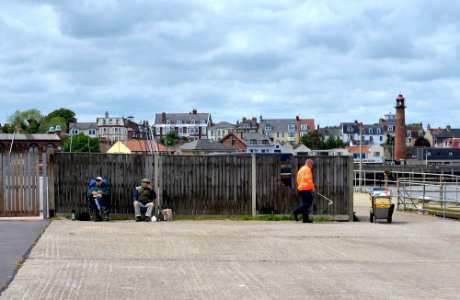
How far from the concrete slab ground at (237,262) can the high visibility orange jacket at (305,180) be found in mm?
1247

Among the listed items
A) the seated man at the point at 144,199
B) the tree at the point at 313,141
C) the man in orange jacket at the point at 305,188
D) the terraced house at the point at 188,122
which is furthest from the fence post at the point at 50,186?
the terraced house at the point at 188,122

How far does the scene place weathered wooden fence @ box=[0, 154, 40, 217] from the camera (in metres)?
18.9

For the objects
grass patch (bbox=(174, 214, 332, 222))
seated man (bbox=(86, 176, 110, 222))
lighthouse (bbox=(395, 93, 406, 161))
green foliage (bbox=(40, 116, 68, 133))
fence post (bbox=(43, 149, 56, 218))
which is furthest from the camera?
green foliage (bbox=(40, 116, 68, 133))

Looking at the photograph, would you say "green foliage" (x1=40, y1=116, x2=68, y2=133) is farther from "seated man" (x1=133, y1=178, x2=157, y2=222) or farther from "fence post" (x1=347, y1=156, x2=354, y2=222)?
"fence post" (x1=347, y1=156, x2=354, y2=222)

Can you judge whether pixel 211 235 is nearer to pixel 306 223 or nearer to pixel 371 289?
pixel 306 223

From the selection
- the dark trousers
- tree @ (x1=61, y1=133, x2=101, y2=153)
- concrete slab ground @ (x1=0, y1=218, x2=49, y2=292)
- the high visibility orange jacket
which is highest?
tree @ (x1=61, y1=133, x2=101, y2=153)

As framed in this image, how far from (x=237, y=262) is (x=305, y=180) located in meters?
7.59

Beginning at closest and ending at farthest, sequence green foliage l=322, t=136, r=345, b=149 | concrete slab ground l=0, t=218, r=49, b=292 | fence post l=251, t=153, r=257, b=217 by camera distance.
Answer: concrete slab ground l=0, t=218, r=49, b=292 < fence post l=251, t=153, r=257, b=217 < green foliage l=322, t=136, r=345, b=149

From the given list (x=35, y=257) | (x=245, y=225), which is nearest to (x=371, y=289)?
(x=35, y=257)

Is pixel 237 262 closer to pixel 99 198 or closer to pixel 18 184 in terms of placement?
pixel 99 198

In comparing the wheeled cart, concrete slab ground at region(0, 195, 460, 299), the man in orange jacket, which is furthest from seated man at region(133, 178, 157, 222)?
the wheeled cart

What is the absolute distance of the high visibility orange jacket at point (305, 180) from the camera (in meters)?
19.6

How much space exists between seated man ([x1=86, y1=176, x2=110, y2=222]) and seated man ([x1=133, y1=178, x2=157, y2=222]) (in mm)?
822

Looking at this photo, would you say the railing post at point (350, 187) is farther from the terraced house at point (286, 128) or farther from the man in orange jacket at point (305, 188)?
the terraced house at point (286, 128)
